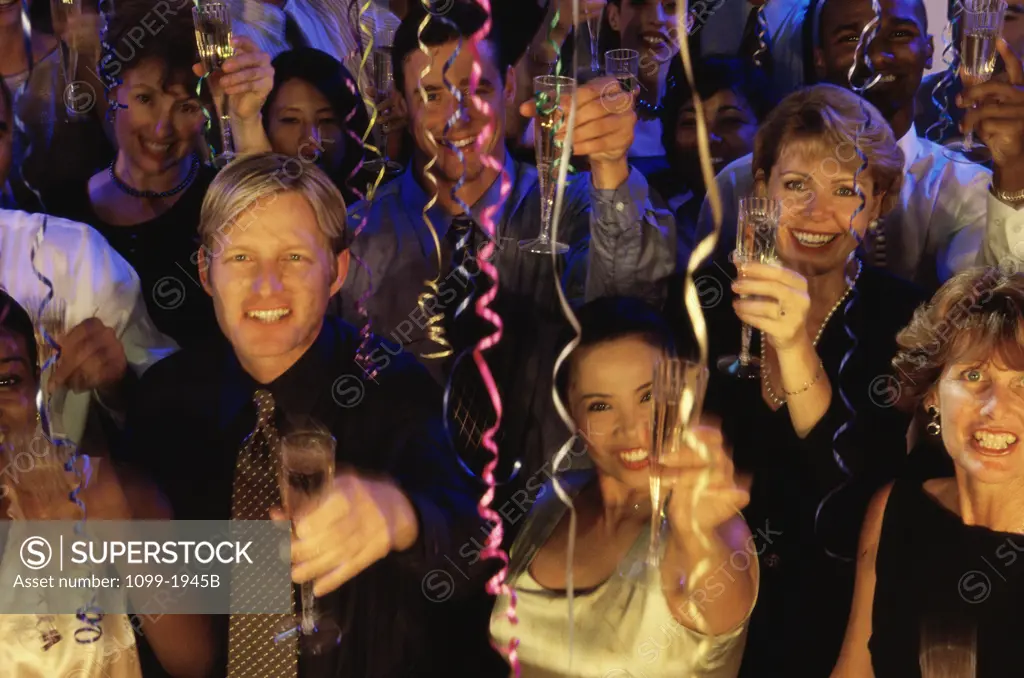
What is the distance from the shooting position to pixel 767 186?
8.80 ft

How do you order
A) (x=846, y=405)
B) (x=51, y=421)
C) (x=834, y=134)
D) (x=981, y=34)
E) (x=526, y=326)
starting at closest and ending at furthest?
(x=981, y=34)
(x=834, y=134)
(x=846, y=405)
(x=526, y=326)
(x=51, y=421)

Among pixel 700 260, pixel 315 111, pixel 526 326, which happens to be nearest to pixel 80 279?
pixel 315 111

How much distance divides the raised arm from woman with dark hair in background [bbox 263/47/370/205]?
1372 mm

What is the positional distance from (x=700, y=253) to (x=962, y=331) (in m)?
0.57

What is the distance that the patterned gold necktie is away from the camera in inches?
114

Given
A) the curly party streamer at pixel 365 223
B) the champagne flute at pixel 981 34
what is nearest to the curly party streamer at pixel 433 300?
the curly party streamer at pixel 365 223

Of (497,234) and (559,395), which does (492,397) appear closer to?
(559,395)

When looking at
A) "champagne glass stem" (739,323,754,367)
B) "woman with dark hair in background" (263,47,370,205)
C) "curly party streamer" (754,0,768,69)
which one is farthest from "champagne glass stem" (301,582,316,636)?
"curly party streamer" (754,0,768,69)

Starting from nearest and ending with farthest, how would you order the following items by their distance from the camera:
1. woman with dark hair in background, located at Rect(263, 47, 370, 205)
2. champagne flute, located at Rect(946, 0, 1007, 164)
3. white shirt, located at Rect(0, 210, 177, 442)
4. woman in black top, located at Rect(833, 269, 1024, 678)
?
champagne flute, located at Rect(946, 0, 1007, 164)
woman in black top, located at Rect(833, 269, 1024, 678)
woman with dark hair in background, located at Rect(263, 47, 370, 205)
white shirt, located at Rect(0, 210, 177, 442)

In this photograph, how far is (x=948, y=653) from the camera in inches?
106

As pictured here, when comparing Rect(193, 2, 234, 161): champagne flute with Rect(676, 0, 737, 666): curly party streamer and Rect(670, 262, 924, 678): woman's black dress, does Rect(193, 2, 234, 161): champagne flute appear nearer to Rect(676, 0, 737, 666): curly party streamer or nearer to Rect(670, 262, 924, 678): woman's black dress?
Rect(676, 0, 737, 666): curly party streamer

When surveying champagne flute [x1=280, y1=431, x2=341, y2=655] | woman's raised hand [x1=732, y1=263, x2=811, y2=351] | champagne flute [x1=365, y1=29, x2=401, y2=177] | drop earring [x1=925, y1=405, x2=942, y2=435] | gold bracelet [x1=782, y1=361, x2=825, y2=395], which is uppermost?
champagne flute [x1=365, y1=29, x2=401, y2=177]

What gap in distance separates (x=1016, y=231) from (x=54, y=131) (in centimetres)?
214

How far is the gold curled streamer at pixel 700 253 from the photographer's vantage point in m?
2.74
